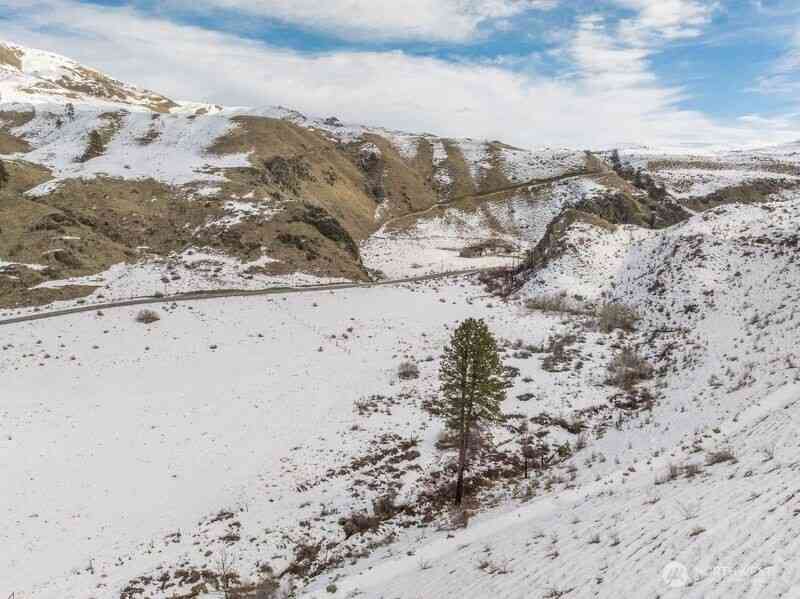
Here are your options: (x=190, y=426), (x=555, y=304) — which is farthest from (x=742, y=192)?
(x=190, y=426)

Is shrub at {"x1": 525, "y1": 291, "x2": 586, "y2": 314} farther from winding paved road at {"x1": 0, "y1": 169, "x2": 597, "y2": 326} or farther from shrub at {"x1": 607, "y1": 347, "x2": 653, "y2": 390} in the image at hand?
winding paved road at {"x1": 0, "y1": 169, "x2": 597, "y2": 326}

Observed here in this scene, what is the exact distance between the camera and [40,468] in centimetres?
2316

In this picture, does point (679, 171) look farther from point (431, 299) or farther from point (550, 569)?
point (550, 569)

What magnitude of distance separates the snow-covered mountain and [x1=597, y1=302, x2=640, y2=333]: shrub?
239mm

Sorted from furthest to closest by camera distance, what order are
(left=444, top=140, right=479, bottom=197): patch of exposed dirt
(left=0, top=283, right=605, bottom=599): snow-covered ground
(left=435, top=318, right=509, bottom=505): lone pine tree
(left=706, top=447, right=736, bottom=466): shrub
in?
1. (left=444, top=140, right=479, bottom=197): patch of exposed dirt
2. (left=435, top=318, right=509, bottom=505): lone pine tree
3. (left=0, top=283, right=605, bottom=599): snow-covered ground
4. (left=706, top=447, right=736, bottom=466): shrub

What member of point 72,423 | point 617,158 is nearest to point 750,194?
point 617,158

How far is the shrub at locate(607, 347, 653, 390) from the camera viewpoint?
98.7 ft

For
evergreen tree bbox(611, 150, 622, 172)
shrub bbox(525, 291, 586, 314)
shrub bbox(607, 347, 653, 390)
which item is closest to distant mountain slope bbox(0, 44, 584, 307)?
evergreen tree bbox(611, 150, 622, 172)

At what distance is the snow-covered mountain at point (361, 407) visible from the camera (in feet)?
41.8

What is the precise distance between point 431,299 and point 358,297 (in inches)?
316

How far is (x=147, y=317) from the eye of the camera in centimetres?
4134

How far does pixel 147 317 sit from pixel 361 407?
23240 mm

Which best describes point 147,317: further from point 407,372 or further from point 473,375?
point 473,375

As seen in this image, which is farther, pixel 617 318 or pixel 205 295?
pixel 205 295
